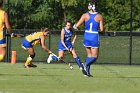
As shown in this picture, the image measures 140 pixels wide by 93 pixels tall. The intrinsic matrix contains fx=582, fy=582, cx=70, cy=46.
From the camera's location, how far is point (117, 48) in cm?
3275

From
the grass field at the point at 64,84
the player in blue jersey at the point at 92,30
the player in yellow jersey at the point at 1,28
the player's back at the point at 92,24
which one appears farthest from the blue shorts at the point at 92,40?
the player in yellow jersey at the point at 1,28

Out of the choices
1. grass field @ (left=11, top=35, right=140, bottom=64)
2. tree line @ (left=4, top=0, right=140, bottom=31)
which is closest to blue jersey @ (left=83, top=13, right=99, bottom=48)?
grass field @ (left=11, top=35, right=140, bottom=64)

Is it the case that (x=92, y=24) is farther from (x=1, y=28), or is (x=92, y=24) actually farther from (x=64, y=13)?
(x=64, y=13)

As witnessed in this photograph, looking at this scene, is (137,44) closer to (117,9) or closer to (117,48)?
(117,48)

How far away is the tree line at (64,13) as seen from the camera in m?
35.4

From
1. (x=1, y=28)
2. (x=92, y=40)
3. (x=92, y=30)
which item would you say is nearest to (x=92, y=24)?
(x=92, y=30)

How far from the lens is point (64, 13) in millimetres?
40594

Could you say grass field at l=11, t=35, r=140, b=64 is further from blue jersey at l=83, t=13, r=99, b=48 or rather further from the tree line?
blue jersey at l=83, t=13, r=99, b=48

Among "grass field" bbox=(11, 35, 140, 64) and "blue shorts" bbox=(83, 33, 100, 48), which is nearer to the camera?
"blue shorts" bbox=(83, 33, 100, 48)

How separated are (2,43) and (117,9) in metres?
29.8

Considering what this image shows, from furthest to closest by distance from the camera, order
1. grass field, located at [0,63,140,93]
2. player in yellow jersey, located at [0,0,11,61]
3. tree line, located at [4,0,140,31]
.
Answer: tree line, located at [4,0,140,31]
player in yellow jersey, located at [0,0,11,61]
grass field, located at [0,63,140,93]

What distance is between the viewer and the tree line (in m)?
35.4

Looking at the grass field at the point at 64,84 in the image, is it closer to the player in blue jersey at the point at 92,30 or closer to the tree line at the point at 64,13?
the player in blue jersey at the point at 92,30

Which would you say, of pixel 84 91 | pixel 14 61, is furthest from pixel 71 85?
pixel 14 61
